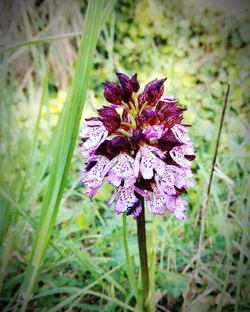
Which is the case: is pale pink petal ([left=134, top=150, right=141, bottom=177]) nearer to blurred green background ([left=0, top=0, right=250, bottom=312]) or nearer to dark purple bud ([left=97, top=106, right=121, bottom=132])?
dark purple bud ([left=97, top=106, right=121, bottom=132])

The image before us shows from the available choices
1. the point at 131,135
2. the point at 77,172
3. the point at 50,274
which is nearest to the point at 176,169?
the point at 131,135

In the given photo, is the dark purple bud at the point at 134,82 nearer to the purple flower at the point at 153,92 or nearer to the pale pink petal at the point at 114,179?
the purple flower at the point at 153,92

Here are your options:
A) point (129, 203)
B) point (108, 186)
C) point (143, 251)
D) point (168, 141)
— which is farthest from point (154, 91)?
point (108, 186)

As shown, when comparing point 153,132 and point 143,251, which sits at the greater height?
point 153,132

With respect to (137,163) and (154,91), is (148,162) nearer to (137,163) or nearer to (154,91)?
(137,163)

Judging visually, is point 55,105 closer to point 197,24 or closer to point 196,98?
point 196,98

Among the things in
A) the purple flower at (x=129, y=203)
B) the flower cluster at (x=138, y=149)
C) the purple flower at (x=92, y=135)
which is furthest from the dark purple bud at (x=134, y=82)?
the purple flower at (x=129, y=203)
